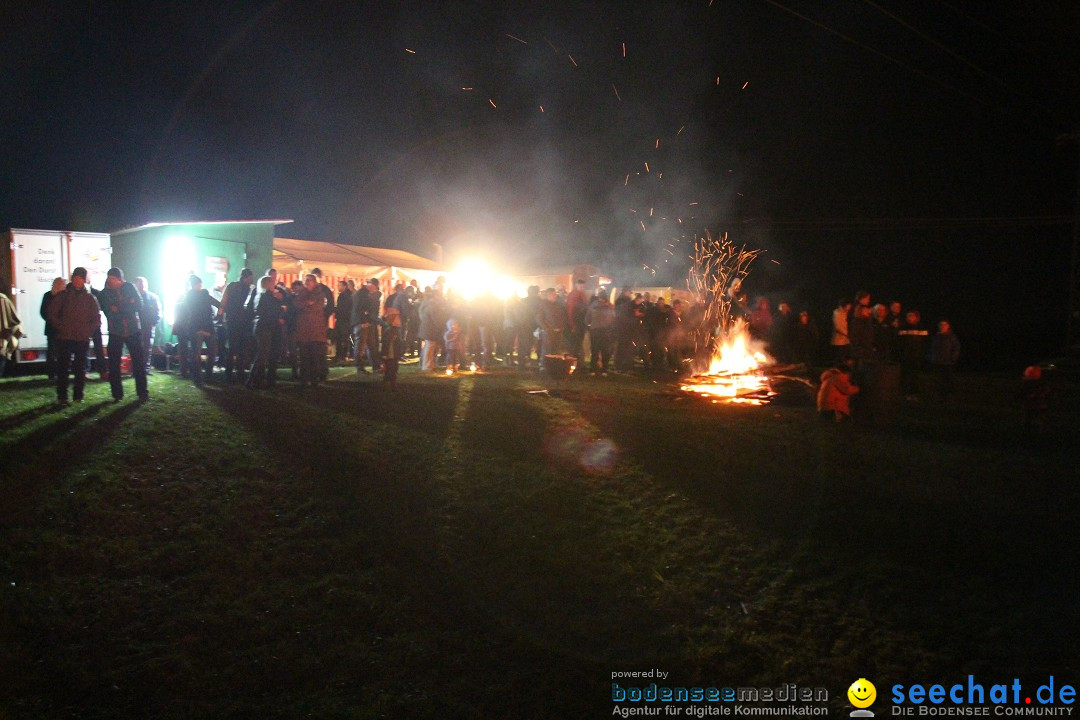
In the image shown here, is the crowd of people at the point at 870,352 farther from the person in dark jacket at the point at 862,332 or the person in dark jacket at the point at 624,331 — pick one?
the person in dark jacket at the point at 624,331

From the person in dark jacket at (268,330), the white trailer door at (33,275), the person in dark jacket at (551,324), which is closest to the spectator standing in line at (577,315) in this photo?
the person in dark jacket at (551,324)

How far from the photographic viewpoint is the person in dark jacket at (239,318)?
11.5 metres

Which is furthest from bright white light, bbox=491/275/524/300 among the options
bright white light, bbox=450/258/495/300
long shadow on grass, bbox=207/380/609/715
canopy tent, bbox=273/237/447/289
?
long shadow on grass, bbox=207/380/609/715

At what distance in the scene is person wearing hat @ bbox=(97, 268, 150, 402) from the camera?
9.72 meters

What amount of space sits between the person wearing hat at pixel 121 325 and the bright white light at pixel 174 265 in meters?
4.70

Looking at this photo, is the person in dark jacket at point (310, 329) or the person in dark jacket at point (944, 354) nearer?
the person in dark jacket at point (310, 329)

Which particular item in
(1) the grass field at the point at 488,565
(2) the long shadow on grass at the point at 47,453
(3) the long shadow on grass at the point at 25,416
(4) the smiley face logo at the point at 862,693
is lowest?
(4) the smiley face logo at the point at 862,693

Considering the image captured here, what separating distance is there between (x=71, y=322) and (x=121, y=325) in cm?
59

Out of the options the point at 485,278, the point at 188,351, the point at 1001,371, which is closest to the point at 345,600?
the point at 188,351

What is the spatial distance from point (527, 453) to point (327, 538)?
2830 millimetres

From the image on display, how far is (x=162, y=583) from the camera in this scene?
16.1 feet

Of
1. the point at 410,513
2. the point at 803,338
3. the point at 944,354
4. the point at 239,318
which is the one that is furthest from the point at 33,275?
the point at 944,354

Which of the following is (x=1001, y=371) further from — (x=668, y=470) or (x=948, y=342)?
(x=668, y=470)

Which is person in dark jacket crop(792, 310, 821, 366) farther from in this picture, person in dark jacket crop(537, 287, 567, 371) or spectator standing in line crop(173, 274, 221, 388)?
spectator standing in line crop(173, 274, 221, 388)
